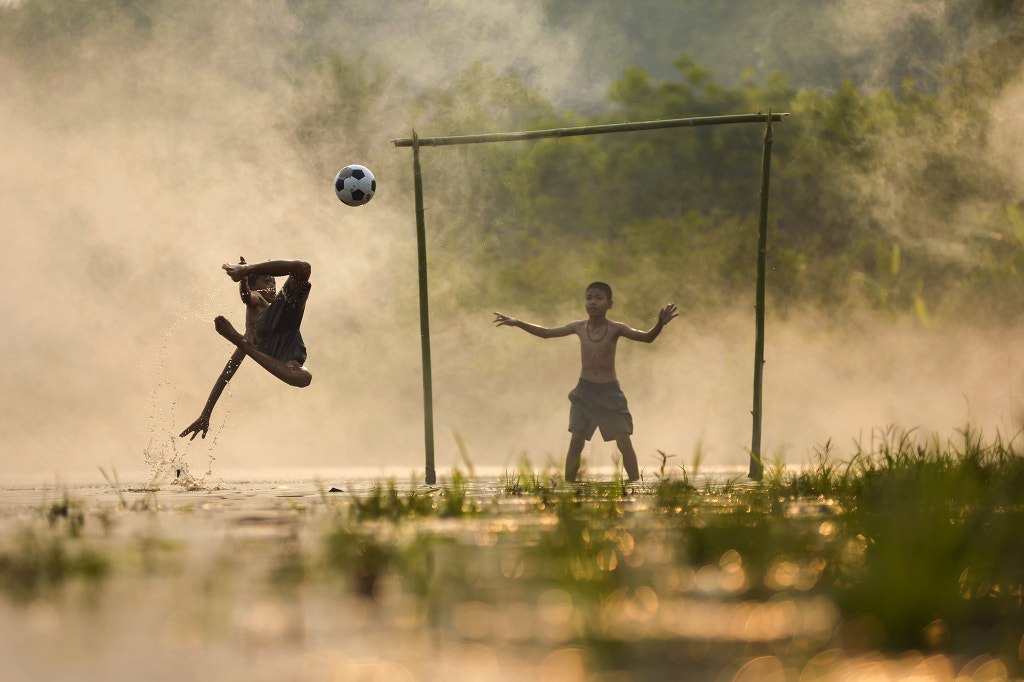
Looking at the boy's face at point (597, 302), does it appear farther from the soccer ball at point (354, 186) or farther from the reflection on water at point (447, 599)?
the reflection on water at point (447, 599)

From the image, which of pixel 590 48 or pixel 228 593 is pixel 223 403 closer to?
pixel 228 593

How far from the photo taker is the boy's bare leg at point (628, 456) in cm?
1066

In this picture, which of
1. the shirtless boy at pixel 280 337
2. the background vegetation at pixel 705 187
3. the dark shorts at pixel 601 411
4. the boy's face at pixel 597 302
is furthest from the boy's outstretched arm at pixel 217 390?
the background vegetation at pixel 705 187

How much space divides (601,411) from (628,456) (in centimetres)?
48

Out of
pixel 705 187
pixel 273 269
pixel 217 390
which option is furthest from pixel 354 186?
pixel 705 187

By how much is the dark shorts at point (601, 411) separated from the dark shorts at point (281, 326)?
241 centimetres

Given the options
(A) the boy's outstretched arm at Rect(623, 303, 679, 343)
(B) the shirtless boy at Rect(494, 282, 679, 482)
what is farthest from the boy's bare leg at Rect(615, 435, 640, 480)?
(A) the boy's outstretched arm at Rect(623, 303, 679, 343)

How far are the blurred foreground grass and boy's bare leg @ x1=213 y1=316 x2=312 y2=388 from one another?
9.75 ft

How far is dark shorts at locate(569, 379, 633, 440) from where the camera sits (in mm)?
11039

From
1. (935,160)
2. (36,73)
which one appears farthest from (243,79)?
(935,160)

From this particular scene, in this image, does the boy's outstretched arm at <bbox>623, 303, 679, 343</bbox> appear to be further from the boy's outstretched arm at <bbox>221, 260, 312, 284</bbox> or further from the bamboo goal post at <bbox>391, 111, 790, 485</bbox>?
the boy's outstretched arm at <bbox>221, 260, 312, 284</bbox>

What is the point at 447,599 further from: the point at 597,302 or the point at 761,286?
the point at 597,302

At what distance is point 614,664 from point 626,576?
117 cm

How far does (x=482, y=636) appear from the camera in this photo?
3314mm
